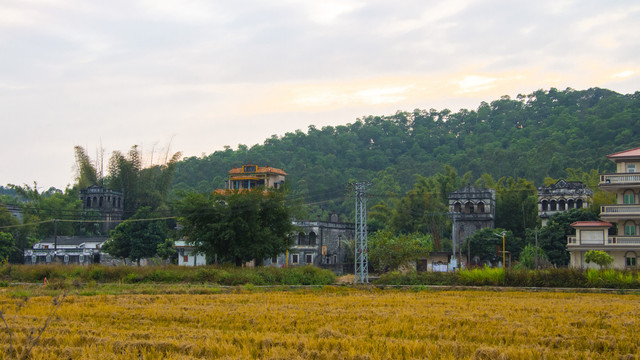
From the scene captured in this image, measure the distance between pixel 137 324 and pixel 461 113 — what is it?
145 m

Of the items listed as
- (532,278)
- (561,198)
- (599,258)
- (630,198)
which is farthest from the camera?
(561,198)

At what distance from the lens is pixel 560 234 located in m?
59.9

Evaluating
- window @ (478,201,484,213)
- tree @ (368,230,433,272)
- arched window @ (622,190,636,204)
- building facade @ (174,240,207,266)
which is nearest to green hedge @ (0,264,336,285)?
tree @ (368,230,433,272)

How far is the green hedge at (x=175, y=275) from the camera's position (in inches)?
1657

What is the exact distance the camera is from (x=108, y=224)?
3423 inches

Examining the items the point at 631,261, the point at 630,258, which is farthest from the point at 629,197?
the point at 631,261

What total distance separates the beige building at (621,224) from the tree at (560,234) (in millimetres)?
8626

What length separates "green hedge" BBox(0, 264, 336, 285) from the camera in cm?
4209

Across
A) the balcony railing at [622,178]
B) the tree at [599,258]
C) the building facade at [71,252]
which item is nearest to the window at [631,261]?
the tree at [599,258]

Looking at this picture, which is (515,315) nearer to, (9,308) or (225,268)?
(9,308)

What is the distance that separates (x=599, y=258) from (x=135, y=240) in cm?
4366

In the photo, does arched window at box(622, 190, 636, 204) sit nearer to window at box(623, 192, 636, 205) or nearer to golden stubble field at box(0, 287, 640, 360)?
window at box(623, 192, 636, 205)

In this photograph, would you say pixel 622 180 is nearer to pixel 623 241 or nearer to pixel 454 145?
pixel 623 241

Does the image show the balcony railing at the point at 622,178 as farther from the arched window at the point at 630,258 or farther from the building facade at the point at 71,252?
the building facade at the point at 71,252
